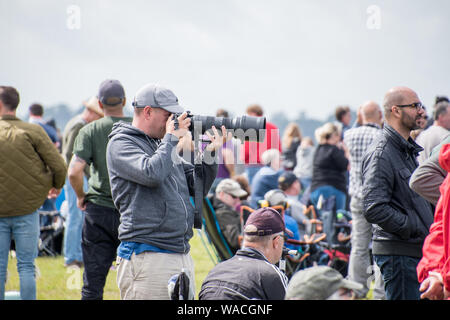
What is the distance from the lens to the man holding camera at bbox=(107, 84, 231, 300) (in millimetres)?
3244

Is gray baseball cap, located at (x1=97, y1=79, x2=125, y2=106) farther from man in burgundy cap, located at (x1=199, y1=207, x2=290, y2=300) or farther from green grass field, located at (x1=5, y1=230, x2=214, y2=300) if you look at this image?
green grass field, located at (x1=5, y1=230, x2=214, y2=300)

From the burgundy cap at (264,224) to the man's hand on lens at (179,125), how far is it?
25.8 inches

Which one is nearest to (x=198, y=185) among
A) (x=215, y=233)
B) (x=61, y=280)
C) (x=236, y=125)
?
(x=236, y=125)

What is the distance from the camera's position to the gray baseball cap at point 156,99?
11.0ft

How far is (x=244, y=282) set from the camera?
3.07 m

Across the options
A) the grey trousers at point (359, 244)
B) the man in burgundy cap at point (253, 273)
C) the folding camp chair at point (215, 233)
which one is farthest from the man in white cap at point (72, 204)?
the man in burgundy cap at point (253, 273)

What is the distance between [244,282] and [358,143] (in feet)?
11.4

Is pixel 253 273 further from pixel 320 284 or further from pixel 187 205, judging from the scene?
pixel 320 284

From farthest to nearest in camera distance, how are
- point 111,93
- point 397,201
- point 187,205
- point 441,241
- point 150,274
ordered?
point 111,93 < point 397,201 < point 187,205 < point 150,274 < point 441,241

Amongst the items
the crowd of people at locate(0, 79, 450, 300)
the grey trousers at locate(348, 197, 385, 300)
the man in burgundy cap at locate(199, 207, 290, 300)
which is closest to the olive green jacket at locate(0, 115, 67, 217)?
the crowd of people at locate(0, 79, 450, 300)

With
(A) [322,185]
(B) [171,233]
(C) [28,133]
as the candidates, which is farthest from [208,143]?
(A) [322,185]
